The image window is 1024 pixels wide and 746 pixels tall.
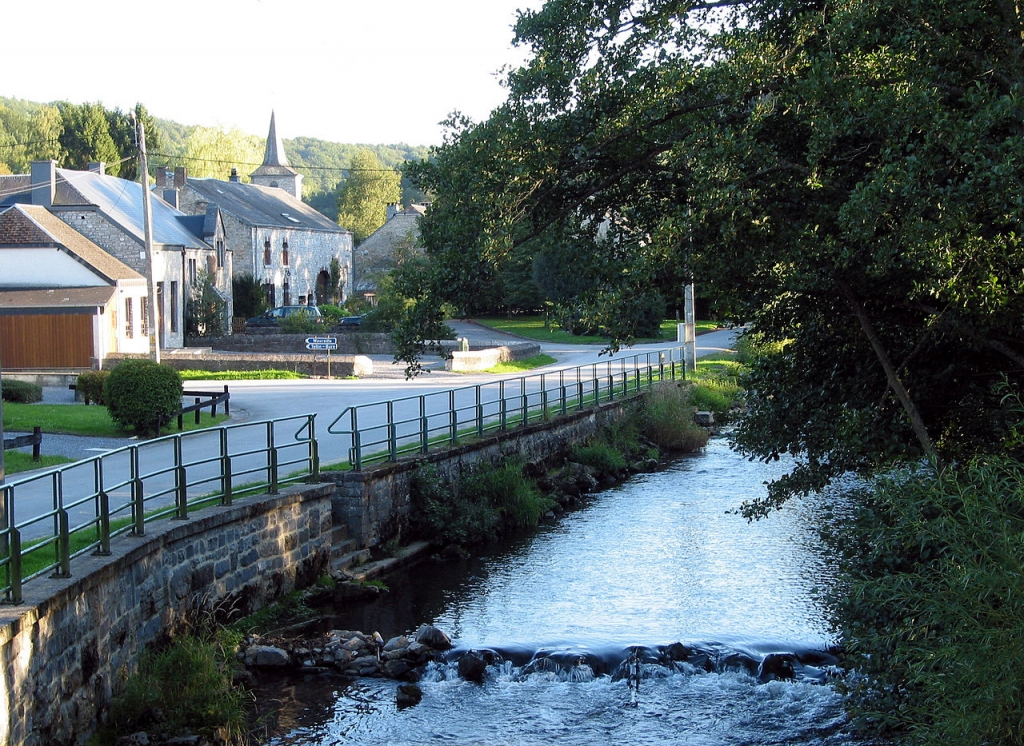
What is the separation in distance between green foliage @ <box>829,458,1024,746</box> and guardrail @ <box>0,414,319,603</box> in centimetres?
643

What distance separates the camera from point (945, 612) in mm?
7266

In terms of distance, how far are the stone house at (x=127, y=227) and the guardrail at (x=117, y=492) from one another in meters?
24.5

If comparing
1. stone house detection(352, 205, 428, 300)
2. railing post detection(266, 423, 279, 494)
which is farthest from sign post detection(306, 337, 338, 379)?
stone house detection(352, 205, 428, 300)

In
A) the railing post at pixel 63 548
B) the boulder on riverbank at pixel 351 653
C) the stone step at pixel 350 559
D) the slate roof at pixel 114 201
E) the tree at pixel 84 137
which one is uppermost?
the tree at pixel 84 137

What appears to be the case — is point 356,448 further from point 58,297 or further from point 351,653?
point 58,297

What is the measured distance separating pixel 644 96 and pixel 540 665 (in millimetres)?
6125

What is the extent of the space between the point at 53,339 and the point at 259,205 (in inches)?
1224

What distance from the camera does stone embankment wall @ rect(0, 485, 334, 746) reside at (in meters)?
8.42

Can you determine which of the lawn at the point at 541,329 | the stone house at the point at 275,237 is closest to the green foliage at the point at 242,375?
the lawn at the point at 541,329

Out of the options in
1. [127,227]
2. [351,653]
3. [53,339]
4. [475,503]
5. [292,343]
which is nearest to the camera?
[351,653]

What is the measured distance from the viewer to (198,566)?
40.3 feet

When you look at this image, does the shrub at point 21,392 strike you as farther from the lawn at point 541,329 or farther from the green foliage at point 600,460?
the lawn at point 541,329

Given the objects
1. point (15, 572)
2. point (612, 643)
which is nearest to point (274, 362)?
point (612, 643)

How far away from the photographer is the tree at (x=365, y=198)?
10225cm
